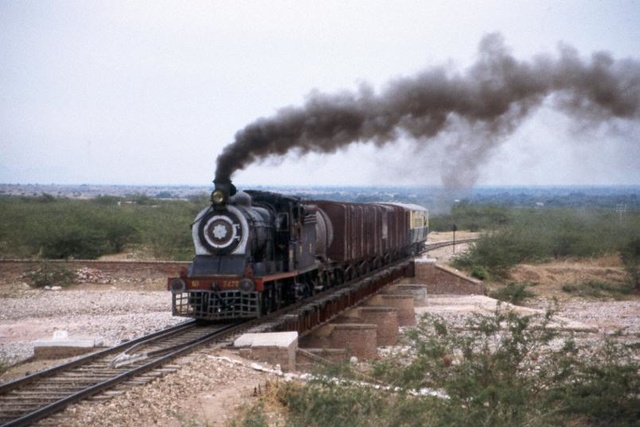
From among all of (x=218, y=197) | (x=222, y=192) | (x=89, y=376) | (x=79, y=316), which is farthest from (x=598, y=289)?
(x=89, y=376)

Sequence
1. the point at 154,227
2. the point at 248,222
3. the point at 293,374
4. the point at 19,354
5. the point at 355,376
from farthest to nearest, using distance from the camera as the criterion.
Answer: the point at 154,227, the point at 19,354, the point at 248,222, the point at 293,374, the point at 355,376

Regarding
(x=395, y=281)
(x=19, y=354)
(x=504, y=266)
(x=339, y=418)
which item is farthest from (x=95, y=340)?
(x=504, y=266)

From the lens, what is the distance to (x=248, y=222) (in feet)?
56.1

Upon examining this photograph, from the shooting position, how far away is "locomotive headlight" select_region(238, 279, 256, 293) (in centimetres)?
1667

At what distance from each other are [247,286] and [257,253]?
1391 millimetres

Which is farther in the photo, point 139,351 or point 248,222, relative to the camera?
point 248,222

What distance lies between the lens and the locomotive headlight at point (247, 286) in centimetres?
1667

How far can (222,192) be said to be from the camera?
17406 mm

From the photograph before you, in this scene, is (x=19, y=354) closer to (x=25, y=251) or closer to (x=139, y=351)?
(x=139, y=351)

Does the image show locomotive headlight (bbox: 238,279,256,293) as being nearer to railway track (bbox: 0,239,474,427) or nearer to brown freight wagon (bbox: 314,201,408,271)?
railway track (bbox: 0,239,474,427)

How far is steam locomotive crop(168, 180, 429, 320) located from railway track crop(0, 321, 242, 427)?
1.33 m

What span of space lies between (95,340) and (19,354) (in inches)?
145

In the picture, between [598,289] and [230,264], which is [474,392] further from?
[598,289]

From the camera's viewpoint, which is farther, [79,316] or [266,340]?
[79,316]
